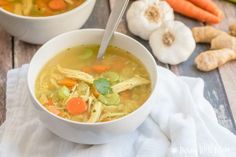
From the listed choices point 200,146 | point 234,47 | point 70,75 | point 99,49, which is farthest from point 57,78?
point 234,47

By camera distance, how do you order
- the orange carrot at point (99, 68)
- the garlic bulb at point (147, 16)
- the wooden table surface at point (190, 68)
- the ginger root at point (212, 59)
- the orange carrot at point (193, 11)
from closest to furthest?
1. the orange carrot at point (99, 68)
2. the wooden table surface at point (190, 68)
3. the ginger root at point (212, 59)
4. the garlic bulb at point (147, 16)
5. the orange carrot at point (193, 11)

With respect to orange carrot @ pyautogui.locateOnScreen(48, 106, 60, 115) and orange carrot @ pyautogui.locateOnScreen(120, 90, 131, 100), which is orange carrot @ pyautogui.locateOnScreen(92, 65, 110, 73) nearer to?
orange carrot @ pyautogui.locateOnScreen(120, 90, 131, 100)

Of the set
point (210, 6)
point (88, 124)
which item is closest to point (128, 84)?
point (88, 124)

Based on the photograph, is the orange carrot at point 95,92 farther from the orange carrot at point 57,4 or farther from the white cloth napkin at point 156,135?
the orange carrot at point 57,4

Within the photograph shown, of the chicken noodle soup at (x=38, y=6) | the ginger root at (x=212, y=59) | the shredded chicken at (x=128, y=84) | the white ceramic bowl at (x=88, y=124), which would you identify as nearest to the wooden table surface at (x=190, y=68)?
the ginger root at (x=212, y=59)

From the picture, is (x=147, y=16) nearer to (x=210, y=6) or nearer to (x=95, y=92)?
(x=210, y=6)

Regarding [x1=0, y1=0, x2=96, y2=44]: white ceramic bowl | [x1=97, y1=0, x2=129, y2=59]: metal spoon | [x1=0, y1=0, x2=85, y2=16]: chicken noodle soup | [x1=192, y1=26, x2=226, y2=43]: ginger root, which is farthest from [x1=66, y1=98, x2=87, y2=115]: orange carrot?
[x1=192, y1=26, x2=226, y2=43]: ginger root

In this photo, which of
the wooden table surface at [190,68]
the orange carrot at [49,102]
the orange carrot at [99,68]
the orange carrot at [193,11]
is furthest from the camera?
the orange carrot at [193,11]
